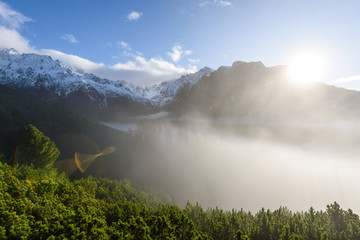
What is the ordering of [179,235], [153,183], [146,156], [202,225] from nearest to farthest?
[179,235], [202,225], [153,183], [146,156]

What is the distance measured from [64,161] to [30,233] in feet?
362

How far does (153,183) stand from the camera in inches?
5645

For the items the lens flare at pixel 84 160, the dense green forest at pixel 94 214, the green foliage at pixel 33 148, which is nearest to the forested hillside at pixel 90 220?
the dense green forest at pixel 94 214

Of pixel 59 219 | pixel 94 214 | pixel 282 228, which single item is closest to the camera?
pixel 59 219


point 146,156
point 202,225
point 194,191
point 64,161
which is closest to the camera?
point 202,225

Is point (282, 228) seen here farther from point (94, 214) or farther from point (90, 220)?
point (90, 220)

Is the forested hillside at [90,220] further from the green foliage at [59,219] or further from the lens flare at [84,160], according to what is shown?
the lens flare at [84,160]

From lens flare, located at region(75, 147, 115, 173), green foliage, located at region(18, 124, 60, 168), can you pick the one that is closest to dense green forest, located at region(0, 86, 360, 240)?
green foliage, located at region(18, 124, 60, 168)

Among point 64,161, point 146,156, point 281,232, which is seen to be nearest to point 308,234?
point 281,232

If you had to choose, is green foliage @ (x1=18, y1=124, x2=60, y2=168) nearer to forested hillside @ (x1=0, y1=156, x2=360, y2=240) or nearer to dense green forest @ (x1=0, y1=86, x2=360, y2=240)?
dense green forest @ (x1=0, y1=86, x2=360, y2=240)

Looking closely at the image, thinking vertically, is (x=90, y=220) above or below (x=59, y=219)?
below

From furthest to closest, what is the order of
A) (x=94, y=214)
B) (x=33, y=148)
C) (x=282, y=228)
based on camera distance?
1. (x=33, y=148)
2. (x=282, y=228)
3. (x=94, y=214)

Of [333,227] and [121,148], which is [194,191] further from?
[333,227]

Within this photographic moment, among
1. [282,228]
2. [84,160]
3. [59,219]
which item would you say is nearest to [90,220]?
[59,219]
